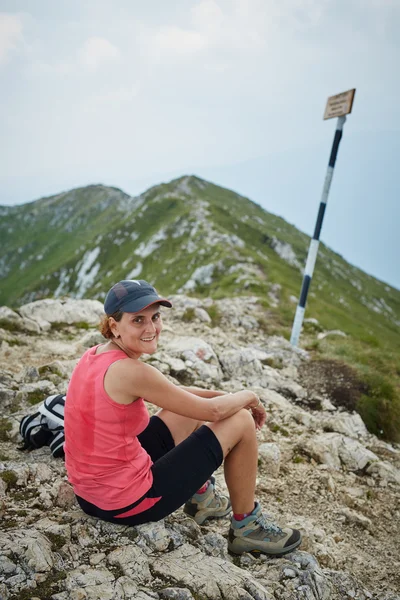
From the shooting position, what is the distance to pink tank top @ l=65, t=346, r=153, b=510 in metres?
3.59

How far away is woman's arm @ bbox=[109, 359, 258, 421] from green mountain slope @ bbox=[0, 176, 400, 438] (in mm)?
8247

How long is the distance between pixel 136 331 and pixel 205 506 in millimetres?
2862

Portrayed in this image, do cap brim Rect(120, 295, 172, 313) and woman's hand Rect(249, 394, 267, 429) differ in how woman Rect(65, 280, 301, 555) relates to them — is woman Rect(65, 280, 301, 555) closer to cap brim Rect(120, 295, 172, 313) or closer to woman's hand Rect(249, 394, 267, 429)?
cap brim Rect(120, 295, 172, 313)

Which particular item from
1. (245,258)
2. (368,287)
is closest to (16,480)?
(245,258)

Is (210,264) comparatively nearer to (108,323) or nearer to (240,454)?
(240,454)

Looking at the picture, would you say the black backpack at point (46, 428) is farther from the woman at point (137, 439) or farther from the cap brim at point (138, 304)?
the cap brim at point (138, 304)

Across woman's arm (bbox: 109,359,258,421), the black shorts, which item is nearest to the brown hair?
woman's arm (bbox: 109,359,258,421)

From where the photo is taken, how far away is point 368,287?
247ft

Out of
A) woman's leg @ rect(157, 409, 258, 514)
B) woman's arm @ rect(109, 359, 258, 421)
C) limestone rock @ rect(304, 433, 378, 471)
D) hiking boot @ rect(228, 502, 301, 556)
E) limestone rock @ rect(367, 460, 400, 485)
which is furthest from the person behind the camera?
limestone rock @ rect(304, 433, 378, 471)

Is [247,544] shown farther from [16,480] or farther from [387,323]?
[387,323]

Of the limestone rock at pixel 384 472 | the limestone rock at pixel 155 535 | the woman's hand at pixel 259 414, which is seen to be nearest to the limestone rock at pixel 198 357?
the limestone rock at pixel 384 472

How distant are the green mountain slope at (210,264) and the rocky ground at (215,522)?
10.7 feet

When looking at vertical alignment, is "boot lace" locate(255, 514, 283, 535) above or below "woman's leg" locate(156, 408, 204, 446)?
below

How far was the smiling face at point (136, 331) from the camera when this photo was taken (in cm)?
381
